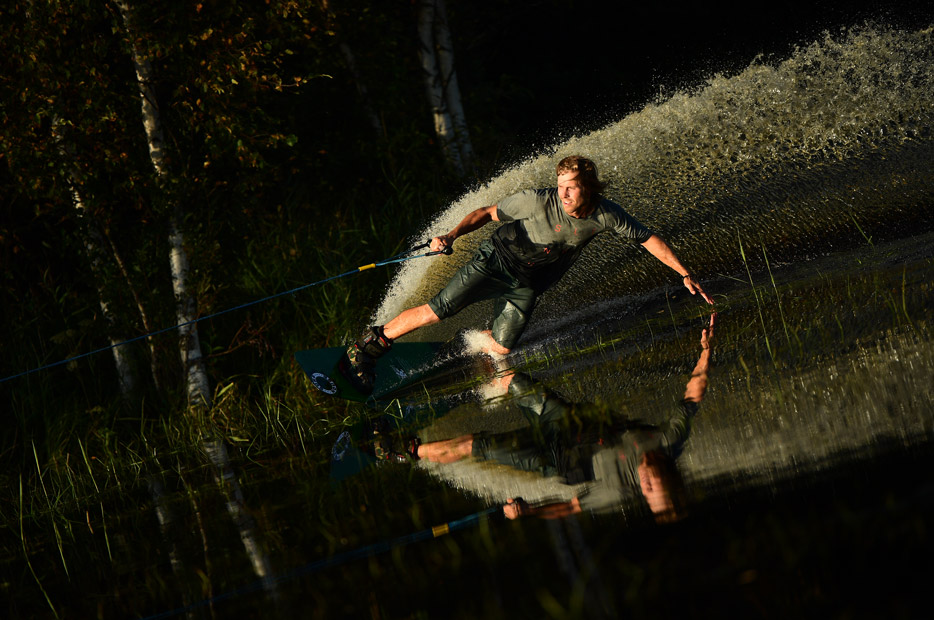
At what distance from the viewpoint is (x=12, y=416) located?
7.89m

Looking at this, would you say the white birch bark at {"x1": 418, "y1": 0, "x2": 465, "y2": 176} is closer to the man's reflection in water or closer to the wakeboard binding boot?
the wakeboard binding boot

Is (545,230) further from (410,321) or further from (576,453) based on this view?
(576,453)

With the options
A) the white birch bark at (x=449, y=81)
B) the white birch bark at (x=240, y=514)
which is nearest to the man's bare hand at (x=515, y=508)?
the white birch bark at (x=240, y=514)

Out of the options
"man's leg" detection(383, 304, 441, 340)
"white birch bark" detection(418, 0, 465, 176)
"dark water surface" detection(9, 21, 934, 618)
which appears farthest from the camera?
"white birch bark" detection(418, 0, 465, 176)

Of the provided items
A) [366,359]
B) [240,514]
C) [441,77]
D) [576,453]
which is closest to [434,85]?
[441,77]

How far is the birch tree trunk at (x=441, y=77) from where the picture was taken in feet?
35.7

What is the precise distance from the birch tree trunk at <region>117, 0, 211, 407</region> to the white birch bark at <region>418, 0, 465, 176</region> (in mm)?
4079

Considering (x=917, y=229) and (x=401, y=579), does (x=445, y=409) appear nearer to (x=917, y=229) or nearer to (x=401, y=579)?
(x=401, y=579)

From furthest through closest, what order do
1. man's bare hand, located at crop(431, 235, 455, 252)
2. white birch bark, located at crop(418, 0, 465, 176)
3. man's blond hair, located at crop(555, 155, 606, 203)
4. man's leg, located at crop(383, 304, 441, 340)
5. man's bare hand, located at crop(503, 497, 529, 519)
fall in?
white birch bark, located at crop(418, 0, 465, 176) → man's leg, located at crop(383, 304, 441, 340) → man's bare hand, located at crop(431, 235, 455, 252) → man's blond hair, located at crop(555, 155, 606, 203) → man's bare hand, located at crop(503, 497, 529, 519)

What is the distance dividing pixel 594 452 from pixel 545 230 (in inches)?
103

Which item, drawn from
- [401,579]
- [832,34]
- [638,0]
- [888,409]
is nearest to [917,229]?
[832,34]

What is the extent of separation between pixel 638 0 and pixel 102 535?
54.5ft

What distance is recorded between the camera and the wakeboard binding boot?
6340mm

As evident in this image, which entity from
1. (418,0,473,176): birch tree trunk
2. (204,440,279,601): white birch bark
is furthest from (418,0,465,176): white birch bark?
(204,440,279,601): white birch bark
